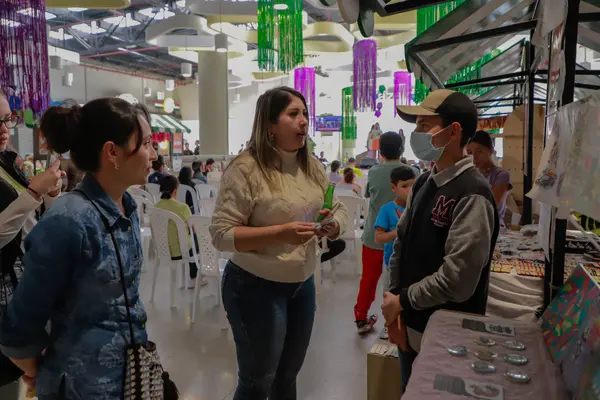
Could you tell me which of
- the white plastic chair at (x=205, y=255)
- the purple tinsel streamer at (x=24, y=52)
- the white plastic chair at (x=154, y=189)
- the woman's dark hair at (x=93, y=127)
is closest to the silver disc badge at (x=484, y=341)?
the woman's dark hair at (x=93, y=127)

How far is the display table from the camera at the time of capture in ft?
3.68

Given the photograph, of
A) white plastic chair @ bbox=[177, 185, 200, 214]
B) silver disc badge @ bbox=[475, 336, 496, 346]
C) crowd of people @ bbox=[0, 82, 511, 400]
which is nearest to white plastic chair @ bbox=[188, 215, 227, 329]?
crowd of people @ bbox=[0, 82, 511, 400]

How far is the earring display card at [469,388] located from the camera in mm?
1104

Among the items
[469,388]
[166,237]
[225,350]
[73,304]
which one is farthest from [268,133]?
[166,237]

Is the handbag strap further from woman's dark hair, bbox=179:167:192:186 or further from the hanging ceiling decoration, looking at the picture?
woman's dark hair, bbox=179:167:192:186

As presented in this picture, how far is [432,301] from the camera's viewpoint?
166 cm

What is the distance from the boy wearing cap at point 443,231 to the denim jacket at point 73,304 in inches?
38.2

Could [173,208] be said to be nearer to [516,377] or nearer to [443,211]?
[443,211]

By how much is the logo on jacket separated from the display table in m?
0.32

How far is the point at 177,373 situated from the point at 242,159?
1960mm

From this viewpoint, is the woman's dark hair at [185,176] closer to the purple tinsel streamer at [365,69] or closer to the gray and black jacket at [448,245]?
the purple tinsel streamer at [365,69]

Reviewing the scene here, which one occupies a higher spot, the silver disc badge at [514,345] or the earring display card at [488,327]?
the earring display card at [488,327]

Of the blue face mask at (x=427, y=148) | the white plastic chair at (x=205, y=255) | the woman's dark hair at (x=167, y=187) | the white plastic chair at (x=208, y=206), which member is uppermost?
the blue face mask at (x=427, y=148)

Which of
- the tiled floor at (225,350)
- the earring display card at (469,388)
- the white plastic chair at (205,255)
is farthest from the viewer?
the white plastic chair at (205,255)
